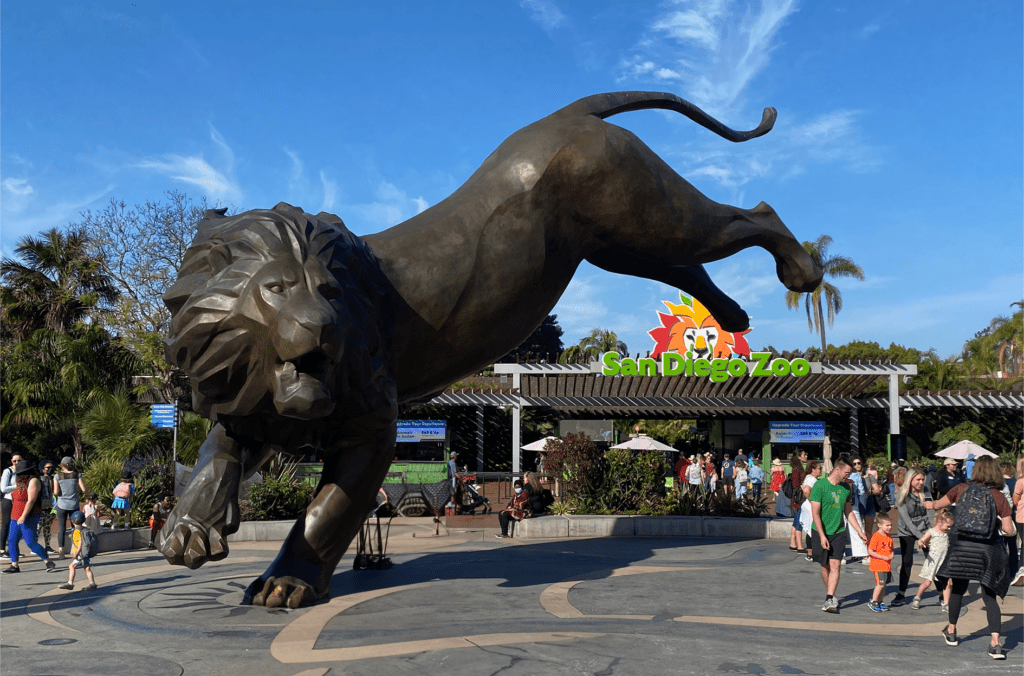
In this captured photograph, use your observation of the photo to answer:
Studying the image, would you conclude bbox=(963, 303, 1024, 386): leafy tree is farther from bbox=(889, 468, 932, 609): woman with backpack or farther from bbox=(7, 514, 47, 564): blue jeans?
bbox=(7, 514, 47, 564): blue jeans

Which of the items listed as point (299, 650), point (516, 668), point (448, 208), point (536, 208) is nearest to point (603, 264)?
point (536, 208)

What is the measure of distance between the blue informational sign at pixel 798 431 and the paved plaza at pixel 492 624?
17.9 metres

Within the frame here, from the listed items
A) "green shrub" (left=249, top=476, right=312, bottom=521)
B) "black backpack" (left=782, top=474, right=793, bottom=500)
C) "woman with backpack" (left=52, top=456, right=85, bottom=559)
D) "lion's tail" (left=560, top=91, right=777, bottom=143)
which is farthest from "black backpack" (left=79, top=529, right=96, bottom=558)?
"black backpack" (left=782, top=474, right=793, bottom=500)

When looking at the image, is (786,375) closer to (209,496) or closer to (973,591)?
(973,591)

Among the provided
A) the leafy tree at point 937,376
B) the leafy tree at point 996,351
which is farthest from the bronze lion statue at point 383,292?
the leafy tree at point 996,351

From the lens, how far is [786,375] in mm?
24688

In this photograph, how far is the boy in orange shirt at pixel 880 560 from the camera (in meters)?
7.48

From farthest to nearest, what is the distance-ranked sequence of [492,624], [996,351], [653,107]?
[996,351] → [492,624] → [653,107]

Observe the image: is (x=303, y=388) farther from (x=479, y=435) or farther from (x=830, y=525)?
(x=479, y=435)

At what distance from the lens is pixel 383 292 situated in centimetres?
422

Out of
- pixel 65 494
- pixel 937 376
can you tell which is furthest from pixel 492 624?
pixel 937 376

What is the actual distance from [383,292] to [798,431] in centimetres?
2498

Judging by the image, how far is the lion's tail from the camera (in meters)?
5.24

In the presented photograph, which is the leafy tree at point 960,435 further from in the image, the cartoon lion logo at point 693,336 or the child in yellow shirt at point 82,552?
the child in yellow shirt at point 82,552
